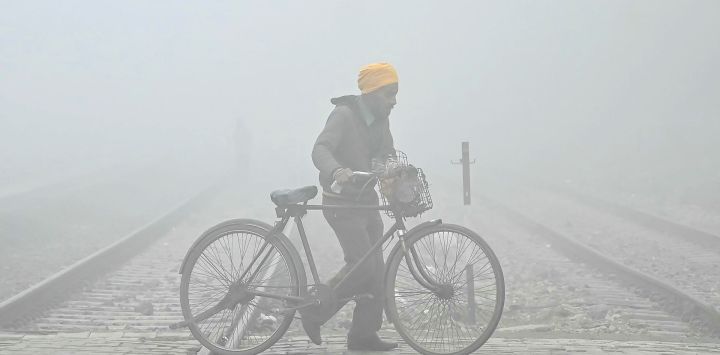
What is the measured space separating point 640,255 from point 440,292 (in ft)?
23.5

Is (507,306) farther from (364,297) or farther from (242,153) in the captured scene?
(242,153)

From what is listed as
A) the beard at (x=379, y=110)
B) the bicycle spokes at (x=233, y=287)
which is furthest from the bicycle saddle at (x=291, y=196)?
the beard at (x=379, y=110)

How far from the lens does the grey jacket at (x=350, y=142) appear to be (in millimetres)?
4938

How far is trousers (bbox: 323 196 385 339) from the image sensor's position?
4926 mm

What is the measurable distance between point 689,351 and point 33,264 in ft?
29.0

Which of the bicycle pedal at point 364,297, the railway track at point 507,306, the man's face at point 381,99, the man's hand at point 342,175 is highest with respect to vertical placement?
the man's face at point 381,99

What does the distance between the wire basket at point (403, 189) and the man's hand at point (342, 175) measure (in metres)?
0.21

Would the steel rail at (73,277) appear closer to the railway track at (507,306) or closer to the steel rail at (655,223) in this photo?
the railway track at (507,306)

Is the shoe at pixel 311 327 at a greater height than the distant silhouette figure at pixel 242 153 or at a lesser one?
greater

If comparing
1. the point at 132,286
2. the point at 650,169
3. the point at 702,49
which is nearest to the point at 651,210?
the point at 650,169

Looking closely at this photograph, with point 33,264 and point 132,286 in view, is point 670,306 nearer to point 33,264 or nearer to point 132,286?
point 132,286

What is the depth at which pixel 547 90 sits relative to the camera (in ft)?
183

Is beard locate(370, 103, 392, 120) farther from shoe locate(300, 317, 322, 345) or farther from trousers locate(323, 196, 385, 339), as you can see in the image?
shoe locate(300, 317, 322, 345)

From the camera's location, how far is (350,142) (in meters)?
5.10
